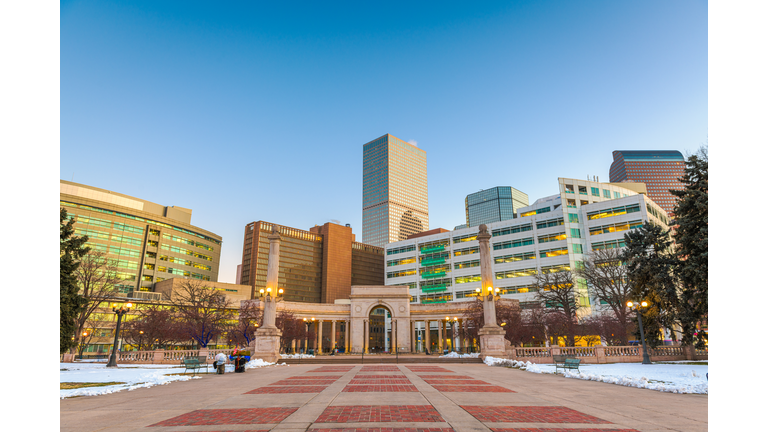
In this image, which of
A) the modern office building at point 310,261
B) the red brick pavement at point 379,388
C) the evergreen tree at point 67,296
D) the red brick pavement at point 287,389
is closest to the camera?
the red brick pavement at point 287,389

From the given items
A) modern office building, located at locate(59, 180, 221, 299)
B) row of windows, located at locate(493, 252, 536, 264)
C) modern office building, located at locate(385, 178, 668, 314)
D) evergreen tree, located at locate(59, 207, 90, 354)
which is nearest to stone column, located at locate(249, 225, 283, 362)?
evergreen tree, located at locate(59, 207, 90, 354)

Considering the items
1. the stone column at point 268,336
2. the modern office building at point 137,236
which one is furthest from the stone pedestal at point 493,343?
the modern office building at point 137,236

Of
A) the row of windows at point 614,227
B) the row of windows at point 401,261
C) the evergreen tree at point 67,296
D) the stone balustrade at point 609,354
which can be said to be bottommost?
the stone balustrade at point 609,354

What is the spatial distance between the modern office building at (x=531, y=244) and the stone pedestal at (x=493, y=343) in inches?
1693

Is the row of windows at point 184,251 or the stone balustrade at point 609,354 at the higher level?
the row of windows at point 184,251

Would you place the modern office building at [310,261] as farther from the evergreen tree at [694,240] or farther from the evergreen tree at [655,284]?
the evergreen tree at [694,240]

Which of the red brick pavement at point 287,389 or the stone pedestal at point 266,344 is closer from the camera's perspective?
the red brick pavement at point 287,389

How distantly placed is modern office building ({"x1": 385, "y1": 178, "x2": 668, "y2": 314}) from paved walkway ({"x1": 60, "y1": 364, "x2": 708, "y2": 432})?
215 ft

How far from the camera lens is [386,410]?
31.2ft

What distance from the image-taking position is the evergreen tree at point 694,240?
23.3 meters

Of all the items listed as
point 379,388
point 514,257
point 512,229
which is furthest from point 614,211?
point 379,388

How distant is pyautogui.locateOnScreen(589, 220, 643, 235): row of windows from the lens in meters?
77.1
